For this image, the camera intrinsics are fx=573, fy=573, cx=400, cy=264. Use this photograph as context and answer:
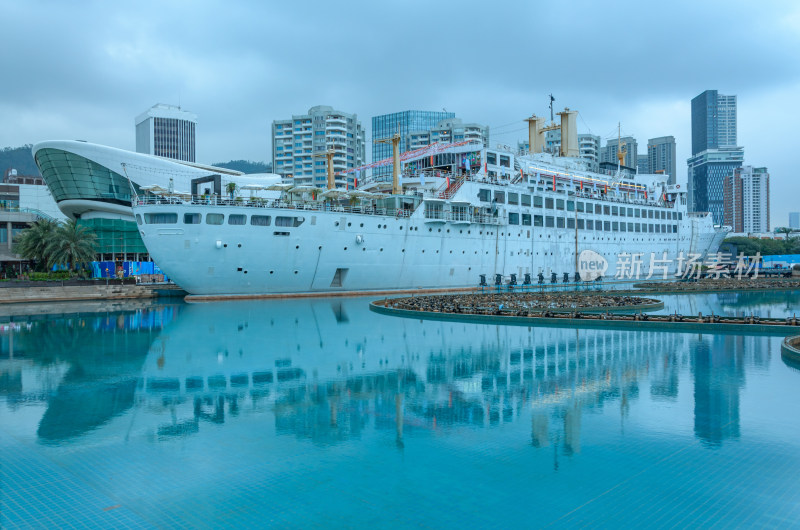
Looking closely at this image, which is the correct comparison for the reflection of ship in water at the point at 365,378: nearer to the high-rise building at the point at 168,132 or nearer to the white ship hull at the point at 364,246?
the white ship hull at the point at 364,246

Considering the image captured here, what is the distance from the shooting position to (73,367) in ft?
48.9

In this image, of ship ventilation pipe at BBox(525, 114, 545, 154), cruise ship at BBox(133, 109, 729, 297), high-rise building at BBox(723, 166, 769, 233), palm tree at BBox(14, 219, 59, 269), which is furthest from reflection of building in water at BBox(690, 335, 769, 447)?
high-rise building at BBox(723, 166, 769, 233)

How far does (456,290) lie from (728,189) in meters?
183

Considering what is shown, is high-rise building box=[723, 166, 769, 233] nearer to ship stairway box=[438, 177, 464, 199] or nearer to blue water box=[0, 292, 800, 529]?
ship stairway box=[438, 177, 464, 199]

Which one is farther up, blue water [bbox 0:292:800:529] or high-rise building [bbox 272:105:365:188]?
high-rise building [bbox 272:105:365:188]

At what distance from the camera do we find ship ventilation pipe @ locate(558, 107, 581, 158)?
180 ft

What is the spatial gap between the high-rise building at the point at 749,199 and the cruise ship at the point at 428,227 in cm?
14511

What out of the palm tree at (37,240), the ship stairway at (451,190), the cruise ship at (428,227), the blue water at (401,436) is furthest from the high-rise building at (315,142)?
the blue water at (401,436)

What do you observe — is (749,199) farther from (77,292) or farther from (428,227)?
(77,292)

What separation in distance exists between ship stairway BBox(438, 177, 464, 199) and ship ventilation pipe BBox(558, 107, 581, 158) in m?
19.4

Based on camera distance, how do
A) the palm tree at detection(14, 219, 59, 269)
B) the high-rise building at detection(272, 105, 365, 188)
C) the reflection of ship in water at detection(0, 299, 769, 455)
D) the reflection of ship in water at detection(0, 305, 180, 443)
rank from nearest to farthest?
1. the reflection of ship in water at detection(0, 299, 769, 455)
2. the reflection of ship in water at detection(0, 305, 180, 443)
3. the palm tree at detection(14, 219, 59, 269)
4. the high-rise building at detection(272, 105, 365, 188)

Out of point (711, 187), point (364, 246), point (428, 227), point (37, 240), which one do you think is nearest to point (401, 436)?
point (364, 246)

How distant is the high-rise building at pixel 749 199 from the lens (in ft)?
600

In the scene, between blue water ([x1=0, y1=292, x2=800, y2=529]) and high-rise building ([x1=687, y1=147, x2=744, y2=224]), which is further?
high-rise building ([x1=687, y1=147, x2=744, y2=224])
